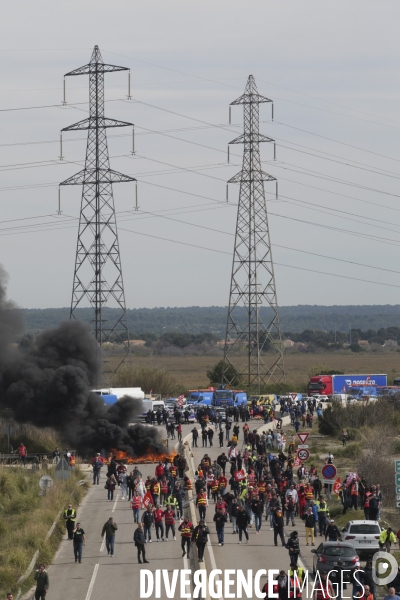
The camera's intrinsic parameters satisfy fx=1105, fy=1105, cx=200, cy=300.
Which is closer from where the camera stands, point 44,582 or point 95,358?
point 44,582

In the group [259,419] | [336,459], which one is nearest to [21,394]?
[336,459]

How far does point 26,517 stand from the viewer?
35438mm

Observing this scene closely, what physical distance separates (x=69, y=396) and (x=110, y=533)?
926 inches

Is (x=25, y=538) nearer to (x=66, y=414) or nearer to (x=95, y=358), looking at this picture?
(x=66, y=414)

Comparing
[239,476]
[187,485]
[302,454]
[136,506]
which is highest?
[302,454]

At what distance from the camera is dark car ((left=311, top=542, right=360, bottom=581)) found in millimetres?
24969

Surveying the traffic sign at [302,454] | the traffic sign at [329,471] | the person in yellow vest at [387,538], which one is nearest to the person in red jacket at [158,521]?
the traffic sign at [329,471]

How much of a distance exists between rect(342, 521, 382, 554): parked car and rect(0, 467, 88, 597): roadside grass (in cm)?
805

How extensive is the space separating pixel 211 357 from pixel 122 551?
166538 mm

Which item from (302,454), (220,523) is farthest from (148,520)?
(302,454)

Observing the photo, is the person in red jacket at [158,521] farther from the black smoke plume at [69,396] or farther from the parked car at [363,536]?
the black smoke plume at [69,396]

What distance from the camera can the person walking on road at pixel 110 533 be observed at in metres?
29.3

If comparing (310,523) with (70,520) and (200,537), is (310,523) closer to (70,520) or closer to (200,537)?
(200,537)

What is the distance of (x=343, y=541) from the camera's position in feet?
91.4
